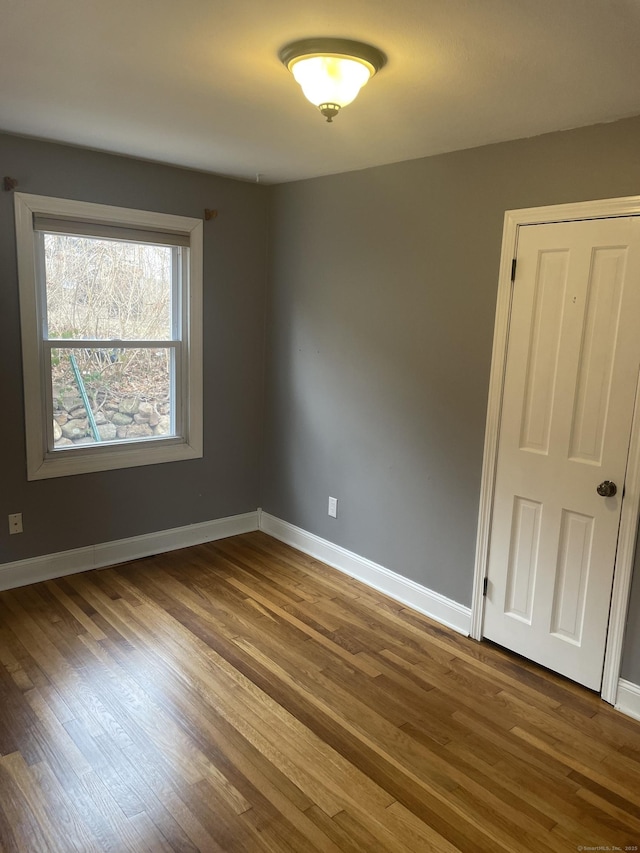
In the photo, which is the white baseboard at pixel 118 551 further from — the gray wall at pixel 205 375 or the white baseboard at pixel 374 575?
the white baseboard at pixel 374 575

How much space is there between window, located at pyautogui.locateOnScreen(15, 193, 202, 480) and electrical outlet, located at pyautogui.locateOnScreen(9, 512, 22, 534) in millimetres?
251

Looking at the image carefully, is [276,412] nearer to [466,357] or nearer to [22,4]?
[466,357]

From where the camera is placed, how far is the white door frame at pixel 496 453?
2.45 meters

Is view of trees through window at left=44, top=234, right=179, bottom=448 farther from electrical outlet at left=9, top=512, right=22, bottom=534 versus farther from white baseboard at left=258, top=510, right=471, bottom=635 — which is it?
white baseboard at left=258, top=510, right=471, bottom=635

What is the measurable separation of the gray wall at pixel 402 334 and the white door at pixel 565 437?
16cm

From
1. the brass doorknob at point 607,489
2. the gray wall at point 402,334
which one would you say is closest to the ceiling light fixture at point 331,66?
the gray wall at point 402,334

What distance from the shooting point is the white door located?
2473mm

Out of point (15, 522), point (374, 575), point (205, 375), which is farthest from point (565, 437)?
point (15, 522)

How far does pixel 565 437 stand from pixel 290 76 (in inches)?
71.7

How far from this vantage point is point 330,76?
1.93m

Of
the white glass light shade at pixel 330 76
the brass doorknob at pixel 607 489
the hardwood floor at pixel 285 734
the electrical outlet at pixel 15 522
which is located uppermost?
the white glass light shade at pixel 330 76

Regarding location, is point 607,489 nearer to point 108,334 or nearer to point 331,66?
point 331,66

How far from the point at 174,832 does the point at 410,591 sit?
1.86 meters

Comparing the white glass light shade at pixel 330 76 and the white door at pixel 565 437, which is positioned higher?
the white glass light shade at pixel 330 76
